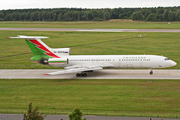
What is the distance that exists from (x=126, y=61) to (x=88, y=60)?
21.8 ft

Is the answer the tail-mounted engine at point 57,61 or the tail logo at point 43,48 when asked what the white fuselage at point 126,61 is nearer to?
the tail-mounted engine at point 57,61

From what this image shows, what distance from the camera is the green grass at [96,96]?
27.2 metres

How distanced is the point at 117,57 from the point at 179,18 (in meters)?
168

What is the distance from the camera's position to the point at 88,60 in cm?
4394

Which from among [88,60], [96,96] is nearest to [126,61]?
[88,60]

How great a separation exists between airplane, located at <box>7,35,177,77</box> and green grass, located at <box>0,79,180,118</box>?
14.0 feet

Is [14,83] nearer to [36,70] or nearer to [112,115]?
[36,70]

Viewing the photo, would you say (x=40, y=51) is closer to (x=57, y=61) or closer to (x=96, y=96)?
(x=57, y=61)

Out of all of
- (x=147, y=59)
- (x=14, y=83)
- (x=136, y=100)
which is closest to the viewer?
(x=136, y=100)

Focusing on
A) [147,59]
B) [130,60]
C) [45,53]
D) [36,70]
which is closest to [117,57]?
[130,60]

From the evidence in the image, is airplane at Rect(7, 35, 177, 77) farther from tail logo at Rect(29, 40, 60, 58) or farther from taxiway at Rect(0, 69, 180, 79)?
taxiway at Rect(0, 69, 180, 79)

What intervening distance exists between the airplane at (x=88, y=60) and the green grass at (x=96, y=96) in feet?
14.0

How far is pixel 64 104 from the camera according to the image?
2933 cm

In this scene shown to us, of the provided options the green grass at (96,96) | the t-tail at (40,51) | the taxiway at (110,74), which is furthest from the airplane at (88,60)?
the green grass at (96,96)
